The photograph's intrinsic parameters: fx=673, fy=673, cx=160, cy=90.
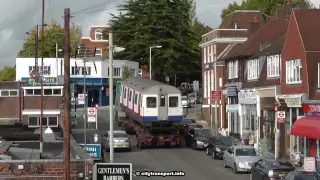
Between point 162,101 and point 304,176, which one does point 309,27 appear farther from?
point 304,176

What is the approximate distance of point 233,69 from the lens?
189 feet

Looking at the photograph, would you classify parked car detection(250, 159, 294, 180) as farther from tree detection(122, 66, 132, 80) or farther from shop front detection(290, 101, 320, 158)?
tree detection(122, 66, 132, 80)

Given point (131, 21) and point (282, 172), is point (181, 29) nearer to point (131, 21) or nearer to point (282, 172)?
point (131, 21)

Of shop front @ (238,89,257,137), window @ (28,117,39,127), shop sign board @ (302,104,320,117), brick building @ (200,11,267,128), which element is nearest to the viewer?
shop sign board @ (302,104,320,117)

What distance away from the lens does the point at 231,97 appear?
58219mm

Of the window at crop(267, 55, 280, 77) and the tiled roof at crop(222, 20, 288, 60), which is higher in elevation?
the tiled roof at crop(222, 20, 288, 60)

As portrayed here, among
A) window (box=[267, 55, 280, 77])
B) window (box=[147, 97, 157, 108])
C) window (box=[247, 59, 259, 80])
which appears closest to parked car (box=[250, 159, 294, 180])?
window (box=[267, 55, 280, 77])

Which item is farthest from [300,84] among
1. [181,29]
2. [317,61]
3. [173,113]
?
[181,29]

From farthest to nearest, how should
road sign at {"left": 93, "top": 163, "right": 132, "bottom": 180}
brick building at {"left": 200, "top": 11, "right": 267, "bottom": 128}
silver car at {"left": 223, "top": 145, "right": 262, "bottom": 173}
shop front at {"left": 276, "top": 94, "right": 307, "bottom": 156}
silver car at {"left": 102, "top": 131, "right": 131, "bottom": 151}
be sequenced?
Answer: brick building at {"left": 200, "top": 11, "right": 267, "bottom": 128}
silver car at {"left": 102, "top": 131, "right": 131, "bottom": 151}
shop front at {"left": 276, "top": 94, "right": 307, "bottom": 156}
silver car at {"left": 223, "top": 145, "right": 262, "bottom": 173}
road sign at {"left": 93, "top": 163, "right": 132, "bottom": 180}

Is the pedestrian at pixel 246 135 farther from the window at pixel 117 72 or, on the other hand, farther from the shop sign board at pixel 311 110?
the window at pixel 117 72

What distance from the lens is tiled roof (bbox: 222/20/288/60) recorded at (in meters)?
55.4

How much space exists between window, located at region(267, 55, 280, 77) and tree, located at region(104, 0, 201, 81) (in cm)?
3299

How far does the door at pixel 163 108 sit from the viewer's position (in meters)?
46.8

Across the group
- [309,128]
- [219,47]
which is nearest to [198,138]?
[309,128]
